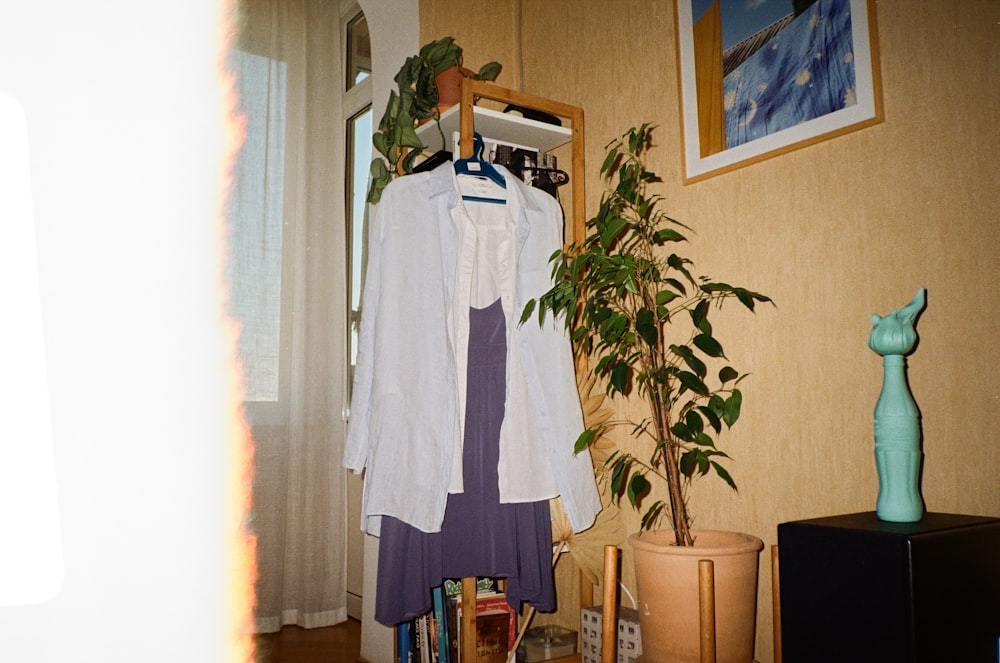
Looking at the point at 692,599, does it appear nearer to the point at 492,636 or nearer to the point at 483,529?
the point at 483,529

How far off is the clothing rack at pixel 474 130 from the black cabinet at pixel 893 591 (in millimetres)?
779

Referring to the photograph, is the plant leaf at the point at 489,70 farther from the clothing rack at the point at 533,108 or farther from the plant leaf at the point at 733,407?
the plant leaf at the point at 733,407

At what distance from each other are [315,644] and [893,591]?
6.28ft

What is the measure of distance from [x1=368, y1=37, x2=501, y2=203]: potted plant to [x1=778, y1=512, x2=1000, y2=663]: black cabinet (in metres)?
1.37

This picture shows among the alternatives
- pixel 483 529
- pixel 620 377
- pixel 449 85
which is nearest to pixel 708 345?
pixel 620 377

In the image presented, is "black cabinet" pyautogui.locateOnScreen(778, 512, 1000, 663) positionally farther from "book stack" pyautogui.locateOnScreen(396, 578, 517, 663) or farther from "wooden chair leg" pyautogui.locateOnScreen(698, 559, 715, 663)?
"book stack" pyautogui.locateOnScreen(396, 578, 517, 663)

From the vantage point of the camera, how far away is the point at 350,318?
Result: 2912 mm

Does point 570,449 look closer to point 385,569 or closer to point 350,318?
point 385,569

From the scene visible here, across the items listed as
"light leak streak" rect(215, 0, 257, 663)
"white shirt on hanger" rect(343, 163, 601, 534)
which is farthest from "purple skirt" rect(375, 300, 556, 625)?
"light leak streak" rect(215, 0, 257, 663)

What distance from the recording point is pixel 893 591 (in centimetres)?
102

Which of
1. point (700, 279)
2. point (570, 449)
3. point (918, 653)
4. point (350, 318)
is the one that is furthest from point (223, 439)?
point (350, 318)

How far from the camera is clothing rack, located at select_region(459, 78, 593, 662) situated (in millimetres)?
1680

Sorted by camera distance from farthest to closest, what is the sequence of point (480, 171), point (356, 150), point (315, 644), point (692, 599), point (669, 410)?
point (356, 150) < point (315, 644) < point (480, 171) < point (669, 410) < point (692, 599)

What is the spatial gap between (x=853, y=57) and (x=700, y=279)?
590 mm
